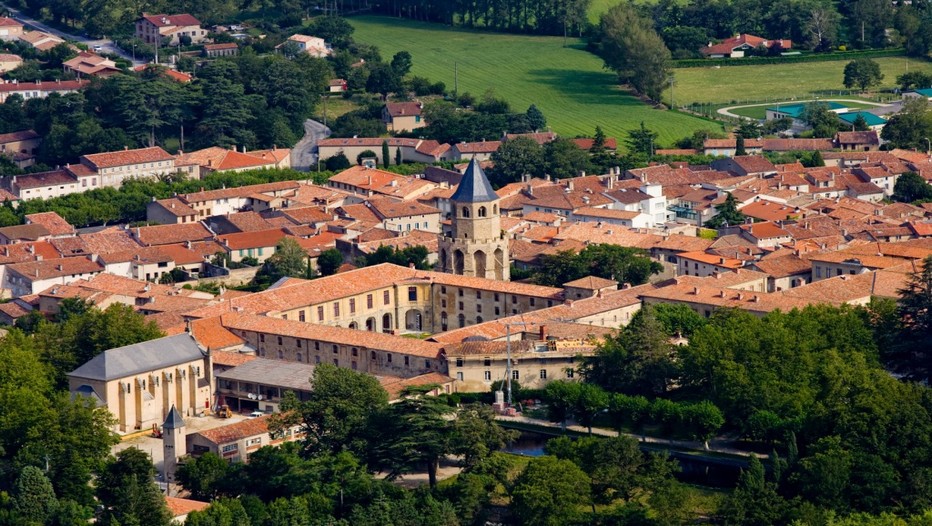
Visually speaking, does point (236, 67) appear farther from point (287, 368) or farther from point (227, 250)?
point (287, 368)

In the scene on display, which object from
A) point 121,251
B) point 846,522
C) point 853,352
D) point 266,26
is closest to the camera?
point 846,522

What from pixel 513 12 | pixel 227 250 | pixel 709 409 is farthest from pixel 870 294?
pixel 513 12

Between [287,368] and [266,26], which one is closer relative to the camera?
[287,368]

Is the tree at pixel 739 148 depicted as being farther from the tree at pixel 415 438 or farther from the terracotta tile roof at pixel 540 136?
the tree at pixel 415 438

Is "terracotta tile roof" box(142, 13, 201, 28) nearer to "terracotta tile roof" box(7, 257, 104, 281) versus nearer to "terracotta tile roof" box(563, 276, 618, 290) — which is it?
"terracotta tile roof" box(7, 257, 104, 281)

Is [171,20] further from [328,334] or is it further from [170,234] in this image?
[328,334]

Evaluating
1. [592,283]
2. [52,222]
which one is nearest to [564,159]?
[52,222]
